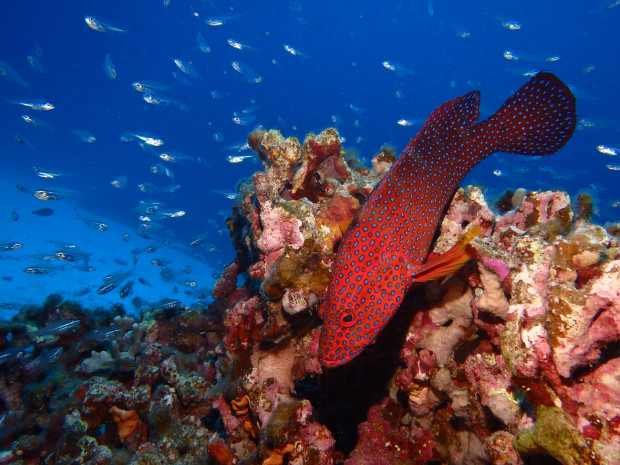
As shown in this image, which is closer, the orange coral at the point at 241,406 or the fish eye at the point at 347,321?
the fish eye at the point at 347,321

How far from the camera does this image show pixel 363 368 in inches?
178

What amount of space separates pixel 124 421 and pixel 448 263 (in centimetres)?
651

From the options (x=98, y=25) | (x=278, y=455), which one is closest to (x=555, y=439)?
(x=278, y=455)

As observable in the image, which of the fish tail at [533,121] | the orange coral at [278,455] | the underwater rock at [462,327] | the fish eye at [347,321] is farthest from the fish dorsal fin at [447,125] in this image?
the orange coral at [278,455]

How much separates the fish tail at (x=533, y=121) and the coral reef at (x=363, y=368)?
797 mm

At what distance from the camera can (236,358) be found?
15.5 feet

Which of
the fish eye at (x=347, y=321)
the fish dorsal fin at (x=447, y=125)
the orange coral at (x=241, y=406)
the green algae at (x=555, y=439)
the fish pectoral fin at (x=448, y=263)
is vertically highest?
the fish dorsal fin at (x=447, y=125)

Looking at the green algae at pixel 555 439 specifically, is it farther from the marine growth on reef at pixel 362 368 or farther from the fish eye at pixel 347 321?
the fish eye at pixel 347 321

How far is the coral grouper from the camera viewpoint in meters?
3.31

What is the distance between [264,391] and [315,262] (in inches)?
74.5

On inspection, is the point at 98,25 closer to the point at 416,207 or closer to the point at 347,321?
the point at 416,207

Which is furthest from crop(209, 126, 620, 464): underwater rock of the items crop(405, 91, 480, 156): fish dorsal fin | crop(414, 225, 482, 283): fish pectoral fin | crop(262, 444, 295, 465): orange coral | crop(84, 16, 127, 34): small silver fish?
crop(84, 16, 127, 34): small silver fish

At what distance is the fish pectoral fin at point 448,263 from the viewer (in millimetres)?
3207

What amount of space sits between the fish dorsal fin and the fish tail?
22 cm
